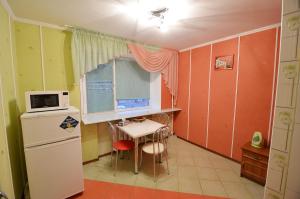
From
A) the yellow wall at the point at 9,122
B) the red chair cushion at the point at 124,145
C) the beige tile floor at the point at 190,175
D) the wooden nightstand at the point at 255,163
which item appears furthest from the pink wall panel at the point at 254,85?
the yellow wall at the point at 9,122

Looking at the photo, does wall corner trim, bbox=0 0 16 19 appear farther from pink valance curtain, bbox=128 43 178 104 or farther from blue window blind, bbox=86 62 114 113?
pink valance curtain, bbox=128 43 178 104

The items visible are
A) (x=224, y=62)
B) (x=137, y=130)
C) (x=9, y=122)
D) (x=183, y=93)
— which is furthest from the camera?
(x=183, y=93)

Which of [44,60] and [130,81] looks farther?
[130,81]

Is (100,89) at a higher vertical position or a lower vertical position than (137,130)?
higher

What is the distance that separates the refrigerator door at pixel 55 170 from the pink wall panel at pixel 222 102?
2603 millimetres

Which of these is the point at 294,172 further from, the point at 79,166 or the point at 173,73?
the point at 173,73

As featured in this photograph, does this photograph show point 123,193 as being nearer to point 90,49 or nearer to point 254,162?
point 254,162

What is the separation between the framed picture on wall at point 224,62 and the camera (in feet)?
8.89

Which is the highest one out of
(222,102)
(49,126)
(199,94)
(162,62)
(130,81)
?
(162,62)

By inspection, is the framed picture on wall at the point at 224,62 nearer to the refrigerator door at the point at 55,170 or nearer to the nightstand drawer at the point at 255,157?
the nightstand drawer at the point at 255,157

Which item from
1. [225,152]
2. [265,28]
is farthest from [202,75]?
[225,152]

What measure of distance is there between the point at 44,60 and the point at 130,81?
1637mm

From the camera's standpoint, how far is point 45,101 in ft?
5.92

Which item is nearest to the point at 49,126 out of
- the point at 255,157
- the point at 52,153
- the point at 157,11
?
the point at 52,153
